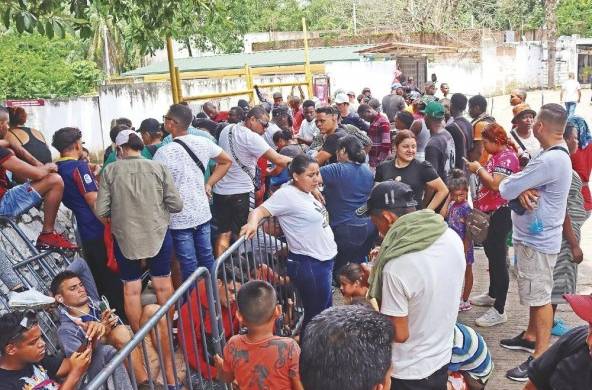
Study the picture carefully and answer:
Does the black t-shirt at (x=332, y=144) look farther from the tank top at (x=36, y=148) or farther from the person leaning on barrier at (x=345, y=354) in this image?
the person leaning on barrier at (x=345, y=354)

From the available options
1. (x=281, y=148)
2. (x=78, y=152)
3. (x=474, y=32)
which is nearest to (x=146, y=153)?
(x=78, y=152)

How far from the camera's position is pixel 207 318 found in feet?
13.6

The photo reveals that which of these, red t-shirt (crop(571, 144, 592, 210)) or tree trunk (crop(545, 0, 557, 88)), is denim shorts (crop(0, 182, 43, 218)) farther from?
tree trunk (crop(545, 0, 557, 88))

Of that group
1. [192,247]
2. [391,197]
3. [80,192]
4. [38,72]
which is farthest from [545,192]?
[38,72]

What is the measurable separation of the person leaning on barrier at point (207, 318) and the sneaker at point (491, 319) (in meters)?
2.28

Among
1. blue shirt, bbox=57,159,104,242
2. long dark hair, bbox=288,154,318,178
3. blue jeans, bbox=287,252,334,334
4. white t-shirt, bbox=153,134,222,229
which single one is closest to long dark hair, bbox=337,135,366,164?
long dark hair, bbox=288,154,318,178

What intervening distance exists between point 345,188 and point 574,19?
4109 centimetres

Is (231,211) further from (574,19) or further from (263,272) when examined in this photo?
(574,19)

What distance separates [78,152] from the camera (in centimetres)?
515

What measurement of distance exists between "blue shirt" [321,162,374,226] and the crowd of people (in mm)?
12

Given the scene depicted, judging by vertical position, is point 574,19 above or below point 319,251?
above

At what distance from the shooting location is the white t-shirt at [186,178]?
5.04 meters

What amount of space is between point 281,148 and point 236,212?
1.56m

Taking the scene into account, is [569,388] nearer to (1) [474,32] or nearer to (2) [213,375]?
(2) [213,375]
